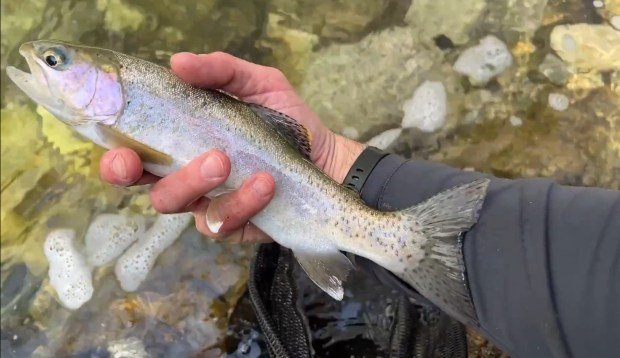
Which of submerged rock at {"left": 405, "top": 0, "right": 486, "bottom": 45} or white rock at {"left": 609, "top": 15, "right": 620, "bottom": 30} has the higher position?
white rock at {"left": 609, "top": 15, "right": 620, "bottom": 30}

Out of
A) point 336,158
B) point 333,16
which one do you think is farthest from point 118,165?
point 333,16

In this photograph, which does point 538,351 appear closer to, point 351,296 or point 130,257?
point 351,296

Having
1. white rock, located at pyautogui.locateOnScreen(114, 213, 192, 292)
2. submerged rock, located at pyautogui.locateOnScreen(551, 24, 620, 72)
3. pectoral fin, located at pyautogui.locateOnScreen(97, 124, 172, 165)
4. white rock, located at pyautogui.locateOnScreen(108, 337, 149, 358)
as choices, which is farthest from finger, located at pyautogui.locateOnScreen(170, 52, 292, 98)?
submerged rock, located at pyautogui.locateOnScreen(551, 24, 620, 72)

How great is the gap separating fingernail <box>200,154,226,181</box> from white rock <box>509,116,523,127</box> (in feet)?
6.73

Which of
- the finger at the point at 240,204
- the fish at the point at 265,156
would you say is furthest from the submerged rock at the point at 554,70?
the finger at the point at 240,204

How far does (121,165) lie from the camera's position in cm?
234

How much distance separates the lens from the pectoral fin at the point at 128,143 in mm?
2393

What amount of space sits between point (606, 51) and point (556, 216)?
1877 millimetres

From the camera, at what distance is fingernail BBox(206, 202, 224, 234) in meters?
2.54

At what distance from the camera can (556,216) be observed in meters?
2.20

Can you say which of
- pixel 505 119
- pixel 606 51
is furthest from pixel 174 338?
pixel 606 51

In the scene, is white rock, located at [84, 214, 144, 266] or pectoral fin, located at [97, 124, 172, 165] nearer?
pectoral fin, located at [97, 124, 172, 165]

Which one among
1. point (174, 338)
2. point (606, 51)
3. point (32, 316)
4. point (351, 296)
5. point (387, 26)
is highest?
point (606, 51)

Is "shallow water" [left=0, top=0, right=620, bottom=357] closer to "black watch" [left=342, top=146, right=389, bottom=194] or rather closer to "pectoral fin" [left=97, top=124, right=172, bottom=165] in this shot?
"black watch" [left=342, top=146, right=389, bottom=194]
